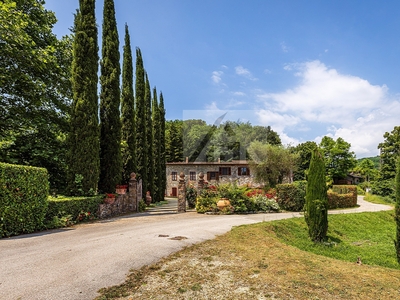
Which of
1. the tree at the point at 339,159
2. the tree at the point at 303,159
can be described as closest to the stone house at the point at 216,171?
the tree at the point at 303,159

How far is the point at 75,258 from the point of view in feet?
15.7

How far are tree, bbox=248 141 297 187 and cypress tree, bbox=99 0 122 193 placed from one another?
16.7 metres

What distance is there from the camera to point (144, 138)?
20.2 meters

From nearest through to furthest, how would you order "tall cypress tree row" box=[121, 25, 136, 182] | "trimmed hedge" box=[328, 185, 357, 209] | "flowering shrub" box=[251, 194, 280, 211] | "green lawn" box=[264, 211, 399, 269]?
"green lawn" box=[264, 211, 399, 269] < "flowering shrub" box=[251, 194, 280, 211] < "tall cypress tree row" box=[121, 25, 136, 182] < "trimmed hedge" box=[328, 185, 357, 209]

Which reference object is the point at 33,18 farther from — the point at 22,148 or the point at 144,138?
the point at 144,138

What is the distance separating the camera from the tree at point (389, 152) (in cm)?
3072

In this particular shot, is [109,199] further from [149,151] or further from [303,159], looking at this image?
[303,159]

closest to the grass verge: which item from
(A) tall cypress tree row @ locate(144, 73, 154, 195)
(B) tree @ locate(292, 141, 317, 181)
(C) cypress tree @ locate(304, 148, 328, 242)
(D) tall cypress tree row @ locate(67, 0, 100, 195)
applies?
(C) cypress tree @ locate(304, 148, 328, 242)

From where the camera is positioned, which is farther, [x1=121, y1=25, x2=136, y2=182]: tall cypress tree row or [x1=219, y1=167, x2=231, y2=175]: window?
[x1=219, y1=167, x2=231, y2=175]: window

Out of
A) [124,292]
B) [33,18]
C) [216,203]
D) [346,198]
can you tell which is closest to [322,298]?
[124,292]

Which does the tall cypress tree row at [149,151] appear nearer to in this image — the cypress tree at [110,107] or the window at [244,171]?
the cypress tree at [110,107]

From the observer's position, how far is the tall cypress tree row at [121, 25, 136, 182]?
16.9 metres

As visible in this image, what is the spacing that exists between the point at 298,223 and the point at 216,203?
14.3 feet

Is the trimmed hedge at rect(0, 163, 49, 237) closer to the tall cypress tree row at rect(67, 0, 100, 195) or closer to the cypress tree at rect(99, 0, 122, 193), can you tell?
the tall cypress tree row at rect(67, 0, 100, 195)
